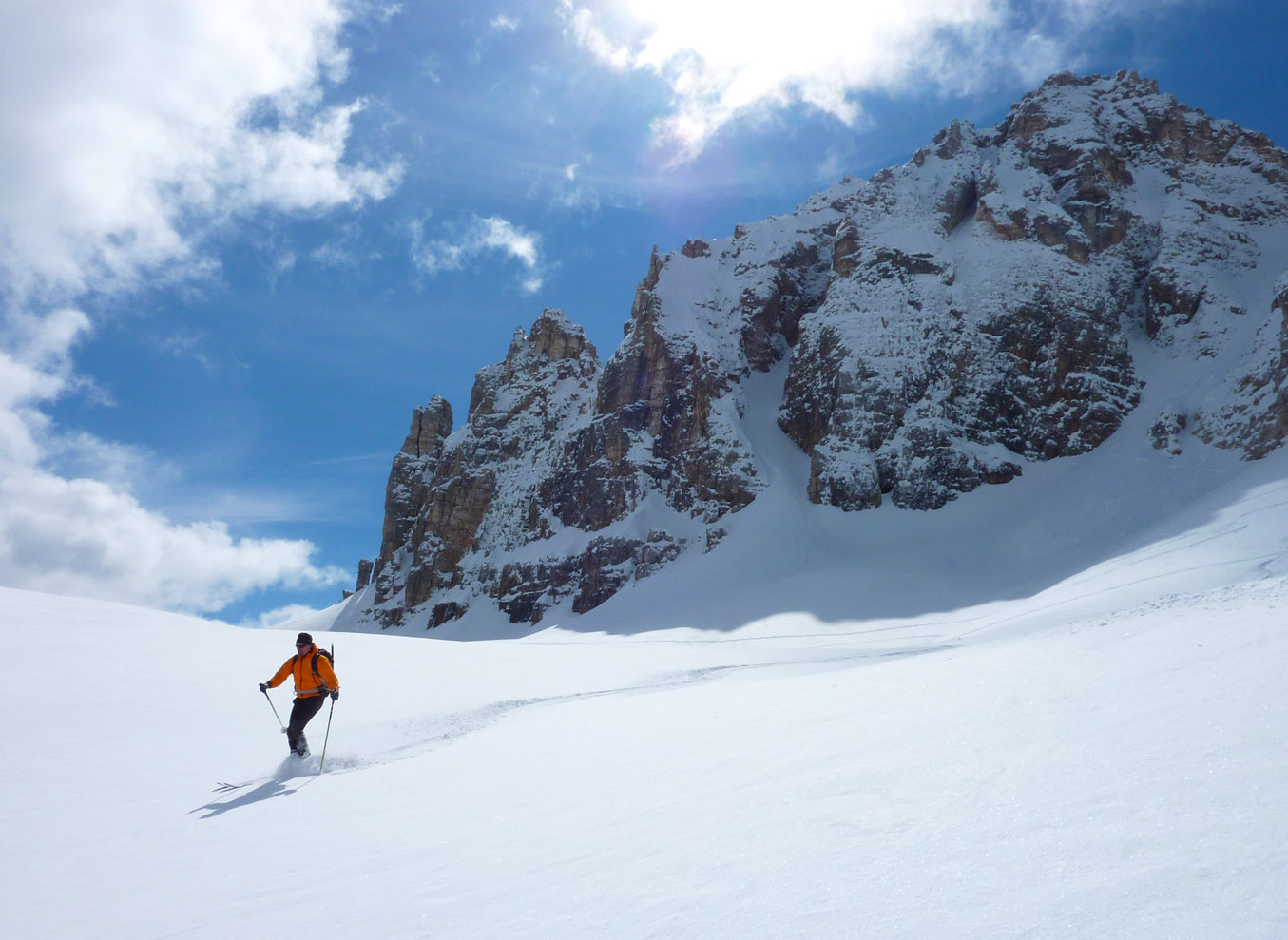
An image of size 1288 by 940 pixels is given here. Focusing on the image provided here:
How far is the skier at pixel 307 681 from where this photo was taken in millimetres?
9125

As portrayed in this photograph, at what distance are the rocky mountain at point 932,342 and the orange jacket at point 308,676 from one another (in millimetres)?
56824

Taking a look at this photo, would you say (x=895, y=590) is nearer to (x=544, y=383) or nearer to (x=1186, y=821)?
(x=1186, y=821)

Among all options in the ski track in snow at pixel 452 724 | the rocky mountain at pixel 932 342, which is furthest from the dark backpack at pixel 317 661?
the rocky mountain at pixel 932 342

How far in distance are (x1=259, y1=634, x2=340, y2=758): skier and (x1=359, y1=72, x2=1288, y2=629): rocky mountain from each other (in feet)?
187

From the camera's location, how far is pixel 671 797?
5402mm

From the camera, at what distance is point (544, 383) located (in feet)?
Answer: 328

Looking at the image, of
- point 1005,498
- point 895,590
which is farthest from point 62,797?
point 1005,498

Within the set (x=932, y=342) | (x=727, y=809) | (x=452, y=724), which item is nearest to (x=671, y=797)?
(x=727, y=809)

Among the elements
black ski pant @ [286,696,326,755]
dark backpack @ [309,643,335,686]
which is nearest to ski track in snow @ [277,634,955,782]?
black ski pant @ [286,696,326,755]

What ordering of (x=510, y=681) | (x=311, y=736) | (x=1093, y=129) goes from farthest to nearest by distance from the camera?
(x=1093, y=129)
(x=510, y=681)
(x=311, y=736)

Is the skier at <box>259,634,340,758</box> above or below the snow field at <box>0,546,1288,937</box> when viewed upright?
above

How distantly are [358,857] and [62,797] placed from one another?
14.1ft

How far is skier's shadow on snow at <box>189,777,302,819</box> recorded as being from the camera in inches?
274

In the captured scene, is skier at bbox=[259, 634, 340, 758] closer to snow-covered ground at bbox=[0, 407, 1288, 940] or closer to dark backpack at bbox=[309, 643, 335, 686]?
dark backpack at bbox=[309, 643, 335, 686]
